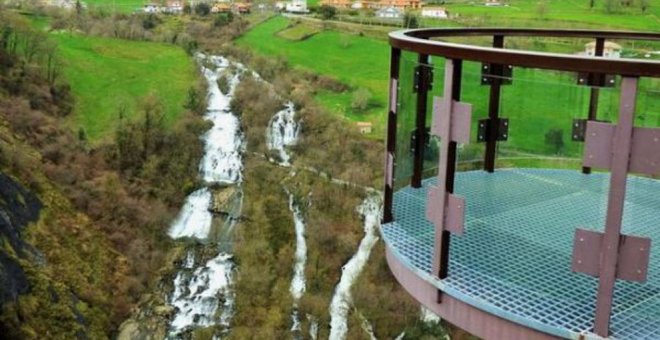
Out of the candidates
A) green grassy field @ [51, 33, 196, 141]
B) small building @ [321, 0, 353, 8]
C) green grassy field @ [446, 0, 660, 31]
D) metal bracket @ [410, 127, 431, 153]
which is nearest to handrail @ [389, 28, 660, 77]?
metal bracket @ [410, 127, 431, 153]

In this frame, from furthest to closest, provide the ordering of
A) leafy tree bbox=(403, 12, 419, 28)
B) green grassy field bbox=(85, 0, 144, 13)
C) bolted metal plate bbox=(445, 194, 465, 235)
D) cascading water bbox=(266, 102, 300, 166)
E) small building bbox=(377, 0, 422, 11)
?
green grassy field bbox=(85, 0, 144, 13) → small building bbox=(377, 0, 422, 11) → leafy tree bbox=(403, 12, 419, 28) → cascading water bbox=(266, 102, 300, 166) → bolted metal plate bbox=(445, 194, 465, 235)

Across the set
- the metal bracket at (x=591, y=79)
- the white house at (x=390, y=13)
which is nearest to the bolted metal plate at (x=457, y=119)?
the metal bracket at (x=591, y=79)

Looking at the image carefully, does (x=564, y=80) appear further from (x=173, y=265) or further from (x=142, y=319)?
(x=173, y=265)

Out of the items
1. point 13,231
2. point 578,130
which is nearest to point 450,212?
point 578,130

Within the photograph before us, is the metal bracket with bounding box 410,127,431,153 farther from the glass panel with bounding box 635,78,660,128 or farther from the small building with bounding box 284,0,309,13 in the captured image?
the small building with bounding box 284,0,309,13

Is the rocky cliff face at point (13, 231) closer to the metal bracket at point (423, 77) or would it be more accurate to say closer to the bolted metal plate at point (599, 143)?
the metal bracket at point (423, 77)

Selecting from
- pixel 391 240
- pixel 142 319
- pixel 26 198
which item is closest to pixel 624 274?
pixel 391 240

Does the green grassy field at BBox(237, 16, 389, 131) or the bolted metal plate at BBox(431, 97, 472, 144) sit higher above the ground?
the bolted metal plate at BBox(431, 97, 472, 144)
